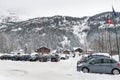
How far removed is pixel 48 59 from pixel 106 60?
41.7 meters

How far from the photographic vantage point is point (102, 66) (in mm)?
27812

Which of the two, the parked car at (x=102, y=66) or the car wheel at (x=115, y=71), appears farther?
the parked car at (x=102, y=66)

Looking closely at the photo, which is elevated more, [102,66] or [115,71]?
[102,66]

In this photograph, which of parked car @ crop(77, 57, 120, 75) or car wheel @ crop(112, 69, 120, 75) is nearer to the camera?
car wheel @ crop(112, 69, 120, 75)

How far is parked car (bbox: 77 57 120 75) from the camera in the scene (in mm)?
27422

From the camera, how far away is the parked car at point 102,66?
2742 cm

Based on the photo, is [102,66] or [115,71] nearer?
[115,71]

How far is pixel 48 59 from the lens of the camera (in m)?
69.0

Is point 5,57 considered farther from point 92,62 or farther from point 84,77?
point 84,77

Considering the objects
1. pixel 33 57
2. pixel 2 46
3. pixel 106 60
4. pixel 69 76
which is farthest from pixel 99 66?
pixel 2 46

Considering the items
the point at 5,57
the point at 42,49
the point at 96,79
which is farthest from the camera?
the point at 42,49

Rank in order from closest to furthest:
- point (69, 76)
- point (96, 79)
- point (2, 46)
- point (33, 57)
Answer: point (96, 79), point (69, 76), point (33, 57), point (2, 46)

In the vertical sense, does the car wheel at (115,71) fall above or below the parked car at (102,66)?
below

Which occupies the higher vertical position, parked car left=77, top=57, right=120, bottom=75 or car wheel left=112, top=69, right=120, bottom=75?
parked car left=77, top=57, right=120, bottom=75
